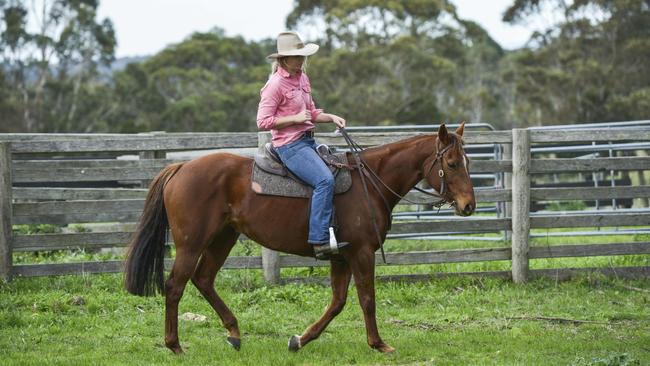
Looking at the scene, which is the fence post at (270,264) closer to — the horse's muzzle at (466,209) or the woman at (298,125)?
the woman at (298,125)

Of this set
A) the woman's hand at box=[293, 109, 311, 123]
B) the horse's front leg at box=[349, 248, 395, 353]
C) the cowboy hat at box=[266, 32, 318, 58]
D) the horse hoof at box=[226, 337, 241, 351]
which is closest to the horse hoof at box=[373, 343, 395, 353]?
the horse's front leg at box=[349, 248, 395, 353]

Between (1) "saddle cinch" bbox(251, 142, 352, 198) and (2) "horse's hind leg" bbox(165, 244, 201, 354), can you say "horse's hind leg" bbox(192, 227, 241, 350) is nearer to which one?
(2) "horse's hind leg" bbox(165, 244, 201, 354)

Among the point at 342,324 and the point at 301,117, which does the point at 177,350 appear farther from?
the point at 301,117

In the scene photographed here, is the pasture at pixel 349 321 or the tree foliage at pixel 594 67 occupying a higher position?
the tree foliage at pixel 594 67

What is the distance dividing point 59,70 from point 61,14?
304 cm

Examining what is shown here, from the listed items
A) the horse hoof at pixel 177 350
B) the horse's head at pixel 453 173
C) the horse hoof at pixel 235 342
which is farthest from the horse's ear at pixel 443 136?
the horse hoof at pixel 177 350

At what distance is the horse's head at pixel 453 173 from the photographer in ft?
23.1

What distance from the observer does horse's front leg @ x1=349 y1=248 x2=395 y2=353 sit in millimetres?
7133

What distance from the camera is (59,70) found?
4641 cm

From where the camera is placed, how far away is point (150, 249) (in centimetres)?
742

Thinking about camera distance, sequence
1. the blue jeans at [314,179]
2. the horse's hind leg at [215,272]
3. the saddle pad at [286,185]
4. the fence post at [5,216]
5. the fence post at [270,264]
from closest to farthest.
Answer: the blue jeans at [314,179]
the saddle pad at [286,185]
the horse's hind leg at [215,272]
the fence post at [5,216]
the fence post at [270,264]

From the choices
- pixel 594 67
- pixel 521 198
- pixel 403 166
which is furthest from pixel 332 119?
pixel 594 67

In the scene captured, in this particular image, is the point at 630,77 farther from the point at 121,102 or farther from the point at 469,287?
the point at 469,287

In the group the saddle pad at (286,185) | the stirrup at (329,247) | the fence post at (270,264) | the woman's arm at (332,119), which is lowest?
the fence post at (270,264)
